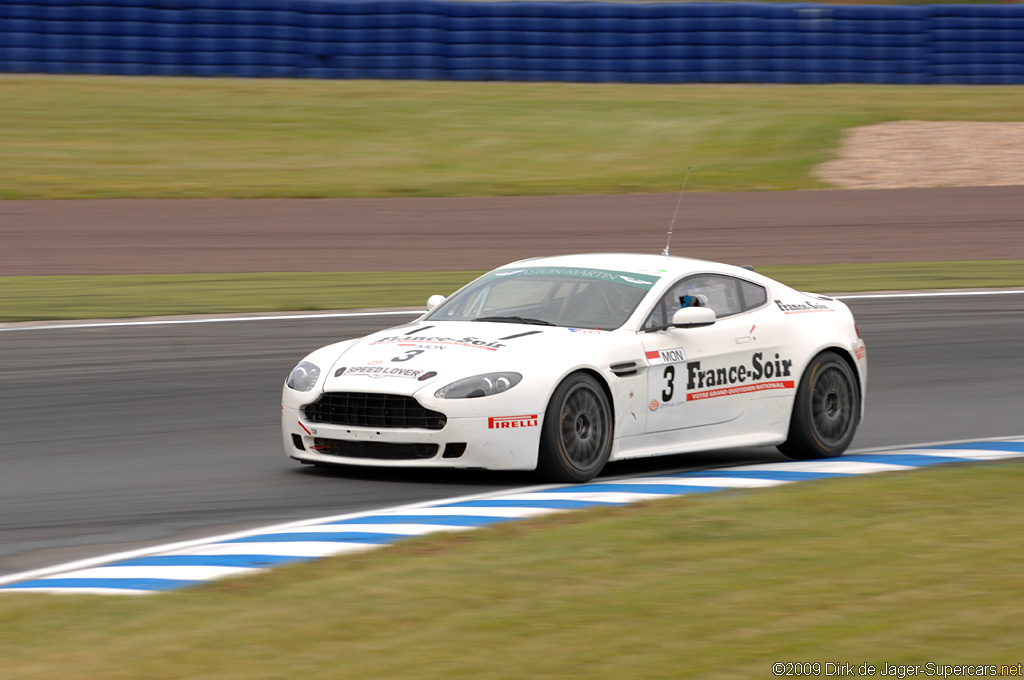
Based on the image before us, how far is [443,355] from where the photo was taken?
8711mm

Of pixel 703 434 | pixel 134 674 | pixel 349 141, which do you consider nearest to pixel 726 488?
pixel 703 434

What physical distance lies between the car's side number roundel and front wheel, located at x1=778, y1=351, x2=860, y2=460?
1.10 metres

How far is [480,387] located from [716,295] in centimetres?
200

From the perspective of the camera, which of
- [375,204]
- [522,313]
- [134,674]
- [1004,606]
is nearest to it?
[134,674]

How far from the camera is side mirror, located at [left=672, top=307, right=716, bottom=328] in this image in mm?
9125

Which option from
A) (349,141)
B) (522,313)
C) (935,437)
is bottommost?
(935,437)

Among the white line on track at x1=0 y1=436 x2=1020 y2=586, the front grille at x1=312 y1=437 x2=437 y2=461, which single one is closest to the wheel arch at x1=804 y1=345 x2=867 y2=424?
the white line on track at x1=0 y1=436 x2=1020 y2=586

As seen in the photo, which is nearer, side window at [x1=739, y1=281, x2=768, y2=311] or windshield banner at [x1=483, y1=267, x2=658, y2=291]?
windshield banner at [x1=483, y1=267, x2=658, y2=291]

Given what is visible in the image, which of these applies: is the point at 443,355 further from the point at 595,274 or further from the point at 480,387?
the point at 595,274

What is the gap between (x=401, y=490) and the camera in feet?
28.0

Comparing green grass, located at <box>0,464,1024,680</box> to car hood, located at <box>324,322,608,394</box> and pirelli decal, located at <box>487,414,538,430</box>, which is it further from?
car hood, located at <box>324,322,608,394</box>

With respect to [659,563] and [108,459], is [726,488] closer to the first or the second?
[659,563]

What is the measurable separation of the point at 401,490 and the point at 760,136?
21082 millimetres

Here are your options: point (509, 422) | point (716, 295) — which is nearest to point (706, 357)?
point (716, 295)
